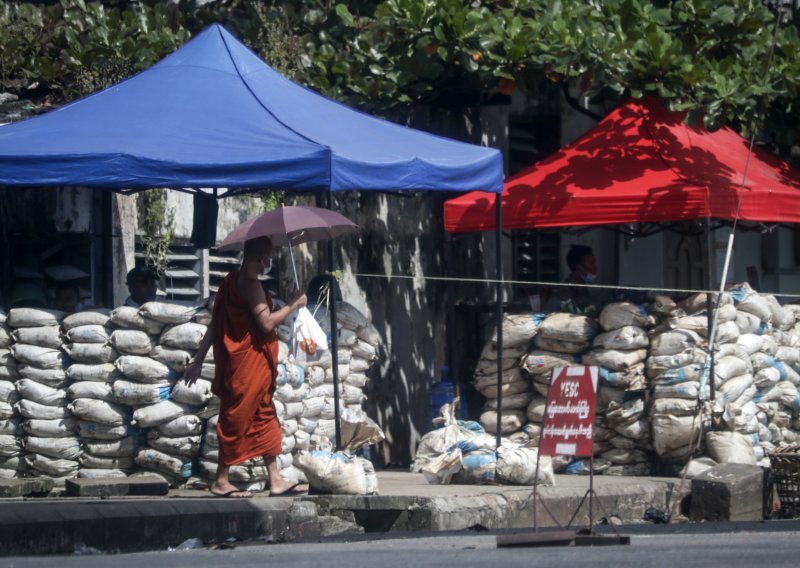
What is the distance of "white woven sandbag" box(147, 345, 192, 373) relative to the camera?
860cm

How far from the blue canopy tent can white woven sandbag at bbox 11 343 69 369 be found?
1127 mm

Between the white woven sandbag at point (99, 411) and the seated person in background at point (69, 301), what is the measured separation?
100cm

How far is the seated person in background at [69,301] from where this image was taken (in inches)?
375

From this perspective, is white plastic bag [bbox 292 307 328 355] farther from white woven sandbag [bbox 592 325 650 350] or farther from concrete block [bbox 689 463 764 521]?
concrete block [bbox 689 463 764 521]

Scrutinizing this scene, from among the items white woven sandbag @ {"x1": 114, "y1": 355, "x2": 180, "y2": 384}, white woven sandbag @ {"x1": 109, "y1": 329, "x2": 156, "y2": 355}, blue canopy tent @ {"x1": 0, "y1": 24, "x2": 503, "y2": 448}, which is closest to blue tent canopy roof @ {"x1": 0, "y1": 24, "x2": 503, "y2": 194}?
blue canopy tent @ {"x1": 0, "y1": 24, "x2": 503, "y2": 448}

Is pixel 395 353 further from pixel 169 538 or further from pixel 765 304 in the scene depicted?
pixel 169 538

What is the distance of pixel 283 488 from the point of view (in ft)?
27.5

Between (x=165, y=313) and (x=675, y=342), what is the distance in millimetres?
3775

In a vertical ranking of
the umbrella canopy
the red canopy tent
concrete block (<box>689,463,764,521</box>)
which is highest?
the red canopy tent

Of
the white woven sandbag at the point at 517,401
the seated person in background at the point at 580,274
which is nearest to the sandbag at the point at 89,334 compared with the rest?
the white woven sandbag at the point at 517,401

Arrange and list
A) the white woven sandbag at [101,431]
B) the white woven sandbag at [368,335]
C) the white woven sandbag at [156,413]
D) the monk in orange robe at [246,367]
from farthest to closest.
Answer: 1. the white woven sandbag at [368,335]
2. the white woven sandbag at [101,431]
3. the white woven sandbag at [156,413]
4. the monk in orange robe at [246,367]

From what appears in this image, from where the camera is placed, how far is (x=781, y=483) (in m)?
9.66

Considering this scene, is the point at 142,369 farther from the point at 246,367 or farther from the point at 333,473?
the point at 333,473

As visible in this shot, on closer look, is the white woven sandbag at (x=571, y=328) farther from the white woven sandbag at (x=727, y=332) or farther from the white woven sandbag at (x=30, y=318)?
the white woven sandbag at (x=30, y=318)
